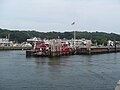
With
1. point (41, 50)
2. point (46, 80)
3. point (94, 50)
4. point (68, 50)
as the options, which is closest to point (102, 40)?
point (94, 50)

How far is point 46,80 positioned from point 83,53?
222 feet

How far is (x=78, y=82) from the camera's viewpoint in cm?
3250

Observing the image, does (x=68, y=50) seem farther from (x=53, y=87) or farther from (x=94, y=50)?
(x=53, y=87)

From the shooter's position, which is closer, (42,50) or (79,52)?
(42,50)

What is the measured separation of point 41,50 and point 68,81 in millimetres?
49069

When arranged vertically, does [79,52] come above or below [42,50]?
below

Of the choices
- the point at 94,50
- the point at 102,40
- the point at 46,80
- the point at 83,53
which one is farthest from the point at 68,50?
the point at 102,40

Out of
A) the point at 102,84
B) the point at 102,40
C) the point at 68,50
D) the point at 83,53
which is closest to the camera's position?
the point at 102,84

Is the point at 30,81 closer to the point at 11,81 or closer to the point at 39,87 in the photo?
the point at 11,81

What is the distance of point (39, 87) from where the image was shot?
29.3 meters

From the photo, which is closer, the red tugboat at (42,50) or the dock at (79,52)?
the red tugboat at (42,50)

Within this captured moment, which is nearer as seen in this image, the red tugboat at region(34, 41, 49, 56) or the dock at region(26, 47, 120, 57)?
the red tugboat at region(34, 41, 49, 56)

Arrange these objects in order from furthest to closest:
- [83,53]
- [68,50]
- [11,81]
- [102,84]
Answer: [83,53], [68,50], [11,81], [102,84]

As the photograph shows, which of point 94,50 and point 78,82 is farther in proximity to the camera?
point 94,50
